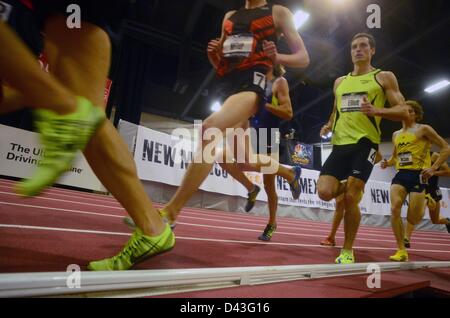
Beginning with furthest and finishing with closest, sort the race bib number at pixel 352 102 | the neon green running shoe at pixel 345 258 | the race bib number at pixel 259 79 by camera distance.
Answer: the race bib number at pixel 352 102
the neon green running shoe at pixel 345 258
the race bib number at pixel 259 79

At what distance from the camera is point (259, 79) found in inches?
78.2

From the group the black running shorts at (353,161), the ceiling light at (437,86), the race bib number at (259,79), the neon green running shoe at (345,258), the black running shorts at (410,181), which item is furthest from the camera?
the ceiling light at (437,86)

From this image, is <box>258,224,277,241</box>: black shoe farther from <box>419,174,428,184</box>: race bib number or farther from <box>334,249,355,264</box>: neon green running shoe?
<box>419,174,428,184</box>: race bib number

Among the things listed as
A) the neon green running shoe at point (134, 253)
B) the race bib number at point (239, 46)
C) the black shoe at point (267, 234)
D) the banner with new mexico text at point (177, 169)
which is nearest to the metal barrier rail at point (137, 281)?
the neon green running shoe at point (134, 253)

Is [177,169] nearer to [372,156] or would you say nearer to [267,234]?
[267,234]

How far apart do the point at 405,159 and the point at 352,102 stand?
5.68ft

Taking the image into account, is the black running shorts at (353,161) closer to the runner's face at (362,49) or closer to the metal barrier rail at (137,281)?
the runner's face at (362,49)

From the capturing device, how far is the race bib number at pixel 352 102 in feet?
8.41

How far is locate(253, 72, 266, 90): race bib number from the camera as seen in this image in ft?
6.46

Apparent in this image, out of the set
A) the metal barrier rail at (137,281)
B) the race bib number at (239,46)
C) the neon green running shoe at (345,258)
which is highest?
the race bib number at (239,46)

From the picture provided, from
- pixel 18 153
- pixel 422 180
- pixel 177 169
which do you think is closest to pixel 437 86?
pixel 422 180

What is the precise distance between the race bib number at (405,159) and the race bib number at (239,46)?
289cm

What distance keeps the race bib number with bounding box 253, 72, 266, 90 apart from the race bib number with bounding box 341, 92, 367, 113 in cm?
106
